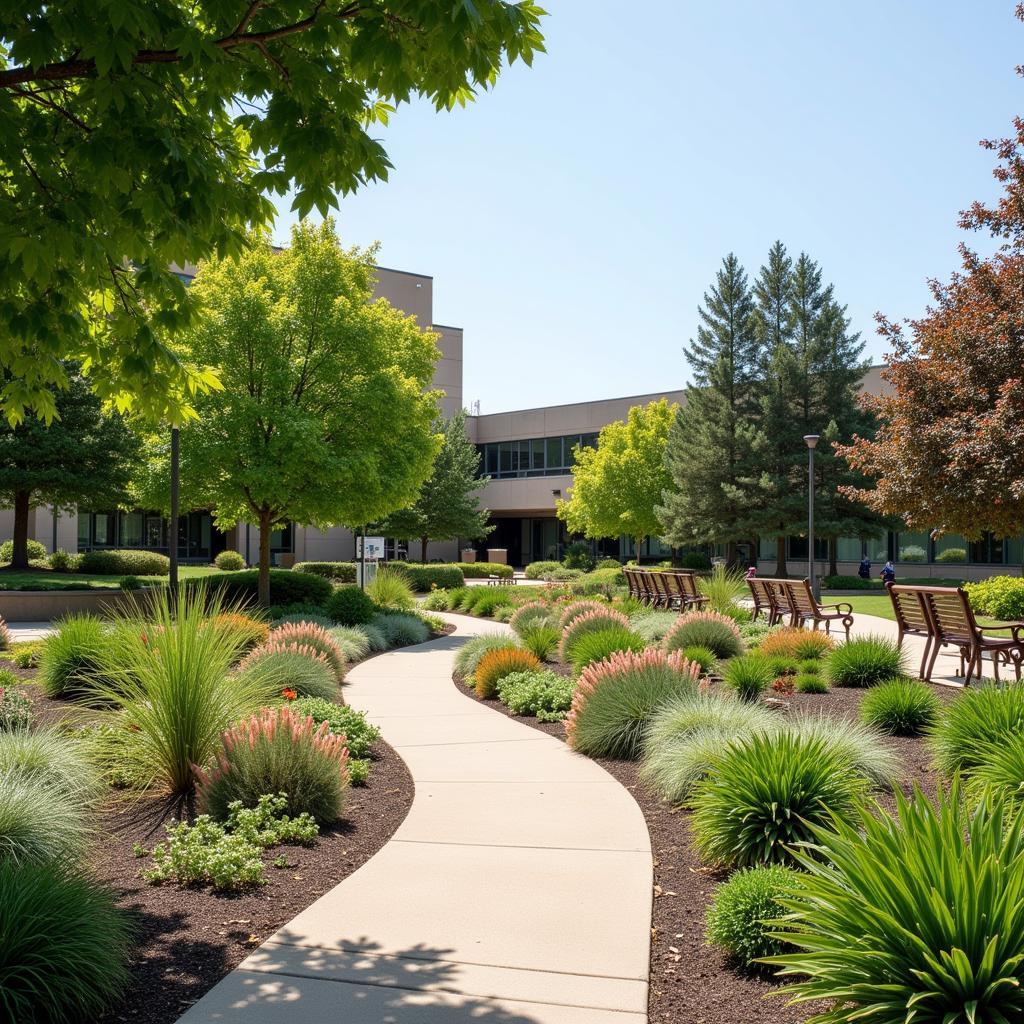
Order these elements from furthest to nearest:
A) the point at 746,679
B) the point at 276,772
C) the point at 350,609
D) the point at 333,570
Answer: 1. the point at 333,570
2. the point at 350,609
3. the point at 746,679
4. the point at 276,772

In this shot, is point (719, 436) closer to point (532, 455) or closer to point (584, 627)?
point (532, 455)

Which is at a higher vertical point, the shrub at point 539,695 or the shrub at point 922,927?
the shrub at point 922,927

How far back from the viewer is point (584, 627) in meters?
13.3

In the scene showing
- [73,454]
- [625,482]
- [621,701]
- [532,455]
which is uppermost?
[532,455]

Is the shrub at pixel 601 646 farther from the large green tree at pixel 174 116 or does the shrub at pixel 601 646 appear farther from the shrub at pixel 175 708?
the large green tree at pixel 174 116

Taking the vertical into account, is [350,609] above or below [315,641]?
below

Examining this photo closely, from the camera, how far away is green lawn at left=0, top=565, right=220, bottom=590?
79.0 ft

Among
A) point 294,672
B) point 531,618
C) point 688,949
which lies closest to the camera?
point 688,949

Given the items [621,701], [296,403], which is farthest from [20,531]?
[621,701]

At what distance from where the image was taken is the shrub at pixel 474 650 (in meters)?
12.9

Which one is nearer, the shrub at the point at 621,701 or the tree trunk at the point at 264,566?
the shrub at the point at 621,701

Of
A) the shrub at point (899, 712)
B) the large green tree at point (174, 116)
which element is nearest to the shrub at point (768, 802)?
the shrub at point (899, 712)

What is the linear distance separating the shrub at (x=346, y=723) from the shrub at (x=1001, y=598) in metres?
15.7

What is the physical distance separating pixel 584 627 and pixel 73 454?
19878 millimetres
